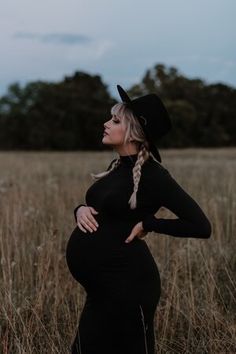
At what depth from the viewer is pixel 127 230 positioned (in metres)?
2.73

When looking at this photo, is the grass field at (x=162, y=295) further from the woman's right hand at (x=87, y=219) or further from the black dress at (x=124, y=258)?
the woman's right hand at (x=87, y=219)

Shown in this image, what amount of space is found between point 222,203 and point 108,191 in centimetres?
526

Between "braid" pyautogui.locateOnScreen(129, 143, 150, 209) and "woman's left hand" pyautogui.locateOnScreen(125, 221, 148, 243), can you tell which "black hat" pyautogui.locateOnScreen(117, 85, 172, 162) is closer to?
"braid" pyautogui.locateOnScreen(129, 143, 150, 209)

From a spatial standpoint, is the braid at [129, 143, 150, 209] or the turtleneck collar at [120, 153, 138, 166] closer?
the braid at [129, 143, 150, 209]

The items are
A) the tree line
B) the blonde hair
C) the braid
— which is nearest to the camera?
the braid

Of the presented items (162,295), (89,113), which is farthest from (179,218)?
(89,113)

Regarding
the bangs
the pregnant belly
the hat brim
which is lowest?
the pregnant belly

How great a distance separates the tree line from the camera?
54281 mm

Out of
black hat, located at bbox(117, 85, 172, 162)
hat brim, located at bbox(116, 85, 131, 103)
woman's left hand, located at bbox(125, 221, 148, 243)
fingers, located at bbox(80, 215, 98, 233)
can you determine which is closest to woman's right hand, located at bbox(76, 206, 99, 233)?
fingers, located at bbox(80, 215, 98, 233)

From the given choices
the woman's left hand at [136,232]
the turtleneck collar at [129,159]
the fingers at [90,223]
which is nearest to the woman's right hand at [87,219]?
the fingers at [90,223]

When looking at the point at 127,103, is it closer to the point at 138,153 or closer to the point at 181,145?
the point at 138,153

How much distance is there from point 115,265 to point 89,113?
5337 centimetres

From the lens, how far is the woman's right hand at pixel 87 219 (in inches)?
108

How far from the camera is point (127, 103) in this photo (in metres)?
2.83
